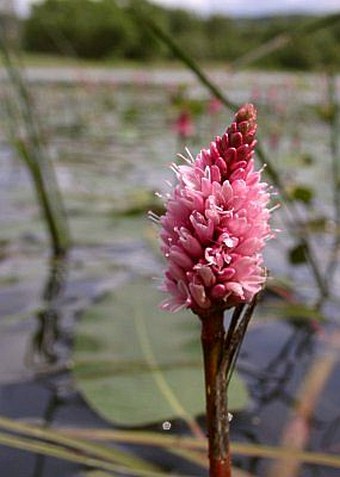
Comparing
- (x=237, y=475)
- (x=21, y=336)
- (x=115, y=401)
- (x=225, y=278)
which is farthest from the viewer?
(x=21, y=336)

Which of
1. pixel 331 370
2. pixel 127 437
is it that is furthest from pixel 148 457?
pixel 331 370

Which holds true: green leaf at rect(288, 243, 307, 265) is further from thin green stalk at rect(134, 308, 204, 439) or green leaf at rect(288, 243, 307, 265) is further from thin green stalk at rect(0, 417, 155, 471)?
thin green stalk at rect(0, 417, 155, 471)

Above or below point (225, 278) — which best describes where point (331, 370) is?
above

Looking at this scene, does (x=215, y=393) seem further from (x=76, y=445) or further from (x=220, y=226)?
(x=76, y=445)

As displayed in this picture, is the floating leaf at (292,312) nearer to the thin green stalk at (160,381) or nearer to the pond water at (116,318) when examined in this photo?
the pond water at (116,318)

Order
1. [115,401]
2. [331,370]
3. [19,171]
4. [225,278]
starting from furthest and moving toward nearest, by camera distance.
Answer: [19,171] → [331,370] → [115,401] → [225,278]

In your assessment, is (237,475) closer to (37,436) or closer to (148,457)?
(148,457)

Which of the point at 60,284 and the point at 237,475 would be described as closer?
the point at 237,475

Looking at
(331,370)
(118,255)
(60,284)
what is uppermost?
(118,255)
